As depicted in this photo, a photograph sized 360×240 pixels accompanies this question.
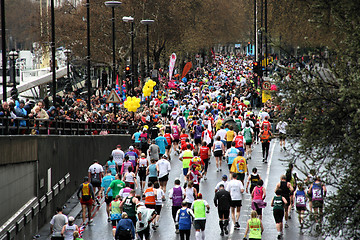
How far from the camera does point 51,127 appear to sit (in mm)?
22094

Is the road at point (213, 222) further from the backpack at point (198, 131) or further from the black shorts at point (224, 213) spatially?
the backpack at point (198, 131)

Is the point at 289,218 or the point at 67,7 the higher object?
the point at 67,7

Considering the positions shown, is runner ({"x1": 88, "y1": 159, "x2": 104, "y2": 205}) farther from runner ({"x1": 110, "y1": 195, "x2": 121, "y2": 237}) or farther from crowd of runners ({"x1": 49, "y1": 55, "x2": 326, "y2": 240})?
runner ({"x1": 110, "y1": 195, "x2": 121, "y2": 237})

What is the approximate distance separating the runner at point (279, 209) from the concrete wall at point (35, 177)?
602cm

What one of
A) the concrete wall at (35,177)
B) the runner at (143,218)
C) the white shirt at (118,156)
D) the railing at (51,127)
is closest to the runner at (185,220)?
the runner at (143,218)

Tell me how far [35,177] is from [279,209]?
6242 mm

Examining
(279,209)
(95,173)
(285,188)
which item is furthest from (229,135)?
(279,209)

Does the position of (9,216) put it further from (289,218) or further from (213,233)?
(289,218)

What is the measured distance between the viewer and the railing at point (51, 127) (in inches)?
682

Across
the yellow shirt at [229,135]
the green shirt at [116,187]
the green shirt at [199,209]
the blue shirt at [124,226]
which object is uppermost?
the yellow shirt at [229,135]

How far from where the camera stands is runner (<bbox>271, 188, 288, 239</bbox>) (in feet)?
60.4

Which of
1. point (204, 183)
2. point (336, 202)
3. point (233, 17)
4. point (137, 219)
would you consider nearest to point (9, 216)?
point (137, 219)

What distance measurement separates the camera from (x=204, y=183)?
84.3ft

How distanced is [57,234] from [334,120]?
822cm
